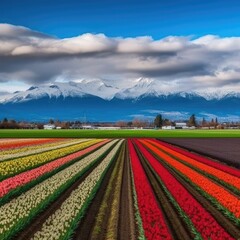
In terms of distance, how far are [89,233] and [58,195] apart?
20.4 feet

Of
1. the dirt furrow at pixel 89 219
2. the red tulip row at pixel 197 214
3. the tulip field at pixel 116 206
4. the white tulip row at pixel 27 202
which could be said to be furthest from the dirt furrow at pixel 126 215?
the white tulip row at pixel 27 202

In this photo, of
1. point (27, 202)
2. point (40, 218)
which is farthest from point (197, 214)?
point (27, 202)

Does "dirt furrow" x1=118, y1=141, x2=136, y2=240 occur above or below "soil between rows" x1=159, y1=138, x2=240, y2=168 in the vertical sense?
below

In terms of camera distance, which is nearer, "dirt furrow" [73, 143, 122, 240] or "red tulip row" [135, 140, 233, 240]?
"red tulip row" [135, 140, 233, 240]

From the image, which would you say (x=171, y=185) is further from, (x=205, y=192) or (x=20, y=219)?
(x=20, y=219)

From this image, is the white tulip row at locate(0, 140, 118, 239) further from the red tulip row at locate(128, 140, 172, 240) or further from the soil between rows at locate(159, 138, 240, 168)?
the soil between rows at locate(159, 138, 240, 168)

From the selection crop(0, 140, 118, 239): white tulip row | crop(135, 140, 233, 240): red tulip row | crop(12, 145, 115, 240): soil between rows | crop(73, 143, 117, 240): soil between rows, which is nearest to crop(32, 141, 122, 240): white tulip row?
crop(12, 145, 115, 240): soil between rows

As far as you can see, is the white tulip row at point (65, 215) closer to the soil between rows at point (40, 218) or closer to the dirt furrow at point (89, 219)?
the soil between rows at point (40, 218)

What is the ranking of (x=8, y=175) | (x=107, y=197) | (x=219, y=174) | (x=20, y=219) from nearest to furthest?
(x=20, y=219) < (x=107, y=197) < (x=8, y=175) < (x=219, y=174)

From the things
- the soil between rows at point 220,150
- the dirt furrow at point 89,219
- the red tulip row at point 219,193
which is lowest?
the dirt furrow at point 89,219

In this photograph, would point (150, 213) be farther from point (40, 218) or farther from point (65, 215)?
point (40, 218)

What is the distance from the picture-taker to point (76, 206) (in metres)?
16.4

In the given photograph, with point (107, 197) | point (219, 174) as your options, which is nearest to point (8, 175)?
point (107, 197)

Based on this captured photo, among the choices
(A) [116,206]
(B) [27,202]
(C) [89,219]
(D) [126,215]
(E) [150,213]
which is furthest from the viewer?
(B) [27,202]
